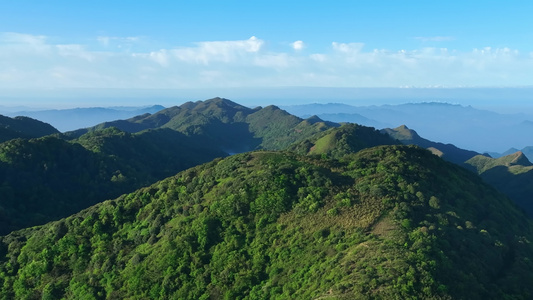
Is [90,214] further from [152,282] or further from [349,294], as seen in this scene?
[349,294]

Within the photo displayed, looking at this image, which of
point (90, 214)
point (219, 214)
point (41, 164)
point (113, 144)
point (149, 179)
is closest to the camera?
point (219, 214)

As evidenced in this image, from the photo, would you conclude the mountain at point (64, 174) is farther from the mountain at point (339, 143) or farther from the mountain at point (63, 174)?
the mountain at point (339, 143)

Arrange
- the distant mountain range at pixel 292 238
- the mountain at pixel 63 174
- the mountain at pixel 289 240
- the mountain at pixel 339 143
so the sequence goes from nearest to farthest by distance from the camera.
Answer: the mountain at pixel 289 240 → the distant mountain range at pixel 292 238 → the mountain at pixel 63 174 → the mountain at pixel 339 143

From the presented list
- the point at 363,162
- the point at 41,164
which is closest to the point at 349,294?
the point at 363,162

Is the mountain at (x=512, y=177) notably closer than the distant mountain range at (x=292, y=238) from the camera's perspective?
No

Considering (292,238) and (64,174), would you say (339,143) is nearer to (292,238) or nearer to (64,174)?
(64,174)

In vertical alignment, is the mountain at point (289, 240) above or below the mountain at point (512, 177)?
above

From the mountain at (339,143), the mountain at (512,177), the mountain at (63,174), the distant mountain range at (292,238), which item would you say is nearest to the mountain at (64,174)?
the mountain at (63,174)

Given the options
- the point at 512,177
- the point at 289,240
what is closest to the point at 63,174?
the point at 289,240
